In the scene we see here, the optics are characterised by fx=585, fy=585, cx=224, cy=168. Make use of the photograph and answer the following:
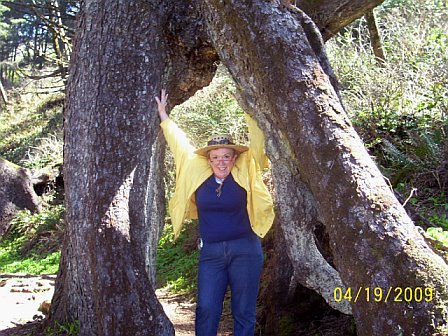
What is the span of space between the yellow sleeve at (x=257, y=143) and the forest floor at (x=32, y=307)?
2.77m

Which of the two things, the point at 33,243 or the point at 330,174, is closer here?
the point at 330,174

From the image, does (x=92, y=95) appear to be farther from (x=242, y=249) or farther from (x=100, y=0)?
(x=242, y=249)

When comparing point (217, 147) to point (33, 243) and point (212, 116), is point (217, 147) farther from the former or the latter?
point (33, 243)

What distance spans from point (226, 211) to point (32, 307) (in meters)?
4.39

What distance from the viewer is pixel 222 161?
4691mm

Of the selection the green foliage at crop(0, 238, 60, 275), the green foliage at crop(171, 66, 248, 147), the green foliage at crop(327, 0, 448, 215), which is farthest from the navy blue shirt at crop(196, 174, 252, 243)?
the green foliage at crop(0, 238, 60, 275)

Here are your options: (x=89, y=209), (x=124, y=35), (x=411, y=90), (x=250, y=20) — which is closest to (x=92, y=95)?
(x=124, y=35)

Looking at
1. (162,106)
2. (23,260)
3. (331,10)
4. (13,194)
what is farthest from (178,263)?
(13,194)

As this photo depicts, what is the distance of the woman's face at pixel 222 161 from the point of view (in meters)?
4.68

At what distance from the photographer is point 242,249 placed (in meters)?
4.68

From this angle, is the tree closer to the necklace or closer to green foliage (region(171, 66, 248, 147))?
the necklace

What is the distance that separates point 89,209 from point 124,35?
1482 mm
